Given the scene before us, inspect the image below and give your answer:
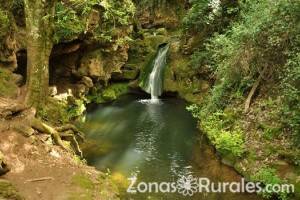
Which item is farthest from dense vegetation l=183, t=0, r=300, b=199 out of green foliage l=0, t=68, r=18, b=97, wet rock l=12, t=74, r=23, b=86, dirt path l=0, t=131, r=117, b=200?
wet rock l=12, t=74, r=23, b=86

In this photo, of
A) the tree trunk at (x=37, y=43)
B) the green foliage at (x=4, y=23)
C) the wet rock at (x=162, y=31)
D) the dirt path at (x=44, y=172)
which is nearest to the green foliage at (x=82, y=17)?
the green foliage at (x=4, y=23)

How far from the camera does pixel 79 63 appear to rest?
82.6 ft

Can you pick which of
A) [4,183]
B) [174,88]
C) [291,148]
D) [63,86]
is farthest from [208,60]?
[4,183]

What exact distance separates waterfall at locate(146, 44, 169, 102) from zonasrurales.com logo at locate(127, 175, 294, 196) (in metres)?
15.3

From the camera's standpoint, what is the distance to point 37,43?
14.5 m

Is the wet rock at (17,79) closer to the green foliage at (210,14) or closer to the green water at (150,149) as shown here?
the green water at (150,149)

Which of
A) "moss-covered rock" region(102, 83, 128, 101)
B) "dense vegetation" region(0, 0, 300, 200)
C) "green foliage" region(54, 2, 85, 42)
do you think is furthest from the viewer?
"moss-covered rock" region(102, 83, 128, 101)

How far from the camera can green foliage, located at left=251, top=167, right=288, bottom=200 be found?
1245cm

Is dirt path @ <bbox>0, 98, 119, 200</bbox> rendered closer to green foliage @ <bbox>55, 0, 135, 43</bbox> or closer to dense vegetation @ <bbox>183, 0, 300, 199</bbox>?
dense vegetation @ <bbox>183, 0, 300, 199</bbox>

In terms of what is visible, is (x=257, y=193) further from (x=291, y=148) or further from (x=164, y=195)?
(x=164, y=195)

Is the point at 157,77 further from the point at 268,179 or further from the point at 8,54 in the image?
the point at 268,179

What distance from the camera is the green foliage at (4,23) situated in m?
16.2

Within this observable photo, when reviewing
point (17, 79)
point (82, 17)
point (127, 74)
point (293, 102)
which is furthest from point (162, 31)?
point (293, 102)

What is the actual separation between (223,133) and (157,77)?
1388cm
